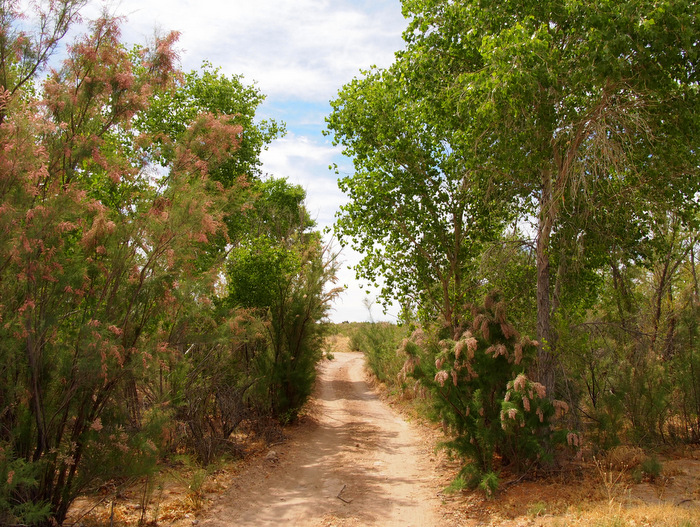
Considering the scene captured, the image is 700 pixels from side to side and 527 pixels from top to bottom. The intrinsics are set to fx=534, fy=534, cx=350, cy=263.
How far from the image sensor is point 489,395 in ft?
24.9

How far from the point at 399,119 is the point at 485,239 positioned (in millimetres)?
2843

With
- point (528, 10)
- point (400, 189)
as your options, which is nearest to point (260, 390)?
point (400, 189)

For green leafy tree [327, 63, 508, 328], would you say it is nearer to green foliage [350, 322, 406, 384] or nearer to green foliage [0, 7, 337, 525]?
green foliage [0, 7, 337, 525]

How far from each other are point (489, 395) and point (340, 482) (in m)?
2.87

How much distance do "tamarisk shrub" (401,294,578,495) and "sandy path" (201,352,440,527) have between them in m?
0.98

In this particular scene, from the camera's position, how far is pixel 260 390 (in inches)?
489

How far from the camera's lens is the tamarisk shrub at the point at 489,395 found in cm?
697

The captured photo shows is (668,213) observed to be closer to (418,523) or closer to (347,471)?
(418,523)

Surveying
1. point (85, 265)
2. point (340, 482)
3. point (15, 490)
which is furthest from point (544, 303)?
point (15, 490)

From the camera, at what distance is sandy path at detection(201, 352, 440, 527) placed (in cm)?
686

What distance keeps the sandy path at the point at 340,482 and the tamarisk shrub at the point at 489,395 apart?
983mm

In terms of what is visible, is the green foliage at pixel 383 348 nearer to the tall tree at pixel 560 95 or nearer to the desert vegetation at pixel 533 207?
the desert vegetation at pixel 533 207

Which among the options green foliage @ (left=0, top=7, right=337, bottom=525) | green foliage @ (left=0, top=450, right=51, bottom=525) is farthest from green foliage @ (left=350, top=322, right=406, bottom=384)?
green foliage @ (left=0, top=450, right=51, bottom=525)

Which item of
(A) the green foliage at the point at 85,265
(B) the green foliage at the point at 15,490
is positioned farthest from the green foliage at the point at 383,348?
(B) the green foliage at the point at 15,490
